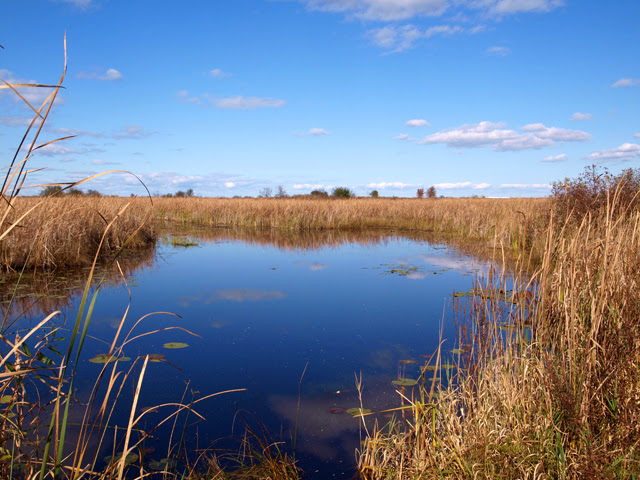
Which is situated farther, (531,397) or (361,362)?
(361,362)


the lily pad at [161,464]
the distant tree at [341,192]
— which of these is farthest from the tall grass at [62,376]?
the distant tree at [341,192]

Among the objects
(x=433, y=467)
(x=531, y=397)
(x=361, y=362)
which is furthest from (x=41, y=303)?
(x=531, y=397)

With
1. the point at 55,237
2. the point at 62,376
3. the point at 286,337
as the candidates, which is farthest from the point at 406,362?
the point at 55,237

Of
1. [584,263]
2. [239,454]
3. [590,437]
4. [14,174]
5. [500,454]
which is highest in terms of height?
[14,174]

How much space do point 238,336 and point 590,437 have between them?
297 cm

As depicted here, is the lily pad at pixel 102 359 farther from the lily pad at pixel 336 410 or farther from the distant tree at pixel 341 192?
the distant tree at pixel 341 192

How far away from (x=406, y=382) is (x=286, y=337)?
4.58ft

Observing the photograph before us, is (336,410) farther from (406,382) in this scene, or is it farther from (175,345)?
(175,345)

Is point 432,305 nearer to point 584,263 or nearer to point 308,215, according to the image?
point 584,263

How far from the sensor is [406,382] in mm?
3002

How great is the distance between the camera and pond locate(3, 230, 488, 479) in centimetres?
254

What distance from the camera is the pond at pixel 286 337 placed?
254 cm

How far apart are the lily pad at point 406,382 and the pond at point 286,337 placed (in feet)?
0.17

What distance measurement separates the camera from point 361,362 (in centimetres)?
346
